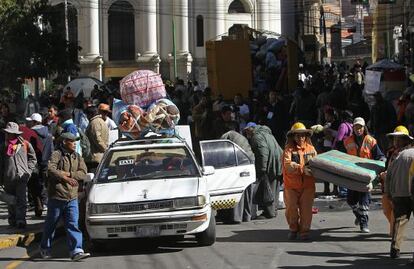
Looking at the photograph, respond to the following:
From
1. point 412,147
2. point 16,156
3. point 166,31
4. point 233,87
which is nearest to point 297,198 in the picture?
point 412,147

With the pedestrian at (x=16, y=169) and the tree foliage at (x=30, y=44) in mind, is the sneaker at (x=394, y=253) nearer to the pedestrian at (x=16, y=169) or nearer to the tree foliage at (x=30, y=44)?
the pedestrian at (x=16, y=169)

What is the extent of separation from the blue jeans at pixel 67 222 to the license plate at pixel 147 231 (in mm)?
840

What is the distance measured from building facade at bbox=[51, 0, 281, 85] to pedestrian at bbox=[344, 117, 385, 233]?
5859cm

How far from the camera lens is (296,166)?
488 inches

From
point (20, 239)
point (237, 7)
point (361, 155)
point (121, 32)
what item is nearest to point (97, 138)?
point (20, 239)

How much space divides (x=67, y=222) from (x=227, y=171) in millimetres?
3438

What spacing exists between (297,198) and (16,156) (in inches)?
184

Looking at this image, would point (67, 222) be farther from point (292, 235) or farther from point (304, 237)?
point (304, 237)

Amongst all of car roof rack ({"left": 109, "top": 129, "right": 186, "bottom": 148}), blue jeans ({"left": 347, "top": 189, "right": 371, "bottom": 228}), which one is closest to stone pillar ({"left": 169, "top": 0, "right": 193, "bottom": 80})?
car roof rack ({"left": 109, "top": 129, "right": 186, "bottom": 148})

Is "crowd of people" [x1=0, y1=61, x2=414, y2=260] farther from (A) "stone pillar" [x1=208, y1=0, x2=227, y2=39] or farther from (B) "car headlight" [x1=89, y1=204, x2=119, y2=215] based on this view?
(A) "stone pillar" [x1=208, y1=0, x2=227, y2=39]

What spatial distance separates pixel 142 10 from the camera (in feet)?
244

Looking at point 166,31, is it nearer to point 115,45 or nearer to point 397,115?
point 115,45

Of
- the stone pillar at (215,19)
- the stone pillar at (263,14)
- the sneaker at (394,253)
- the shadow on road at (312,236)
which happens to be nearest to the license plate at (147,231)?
the shadow on road at (312,236)

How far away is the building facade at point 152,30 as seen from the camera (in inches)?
2881
